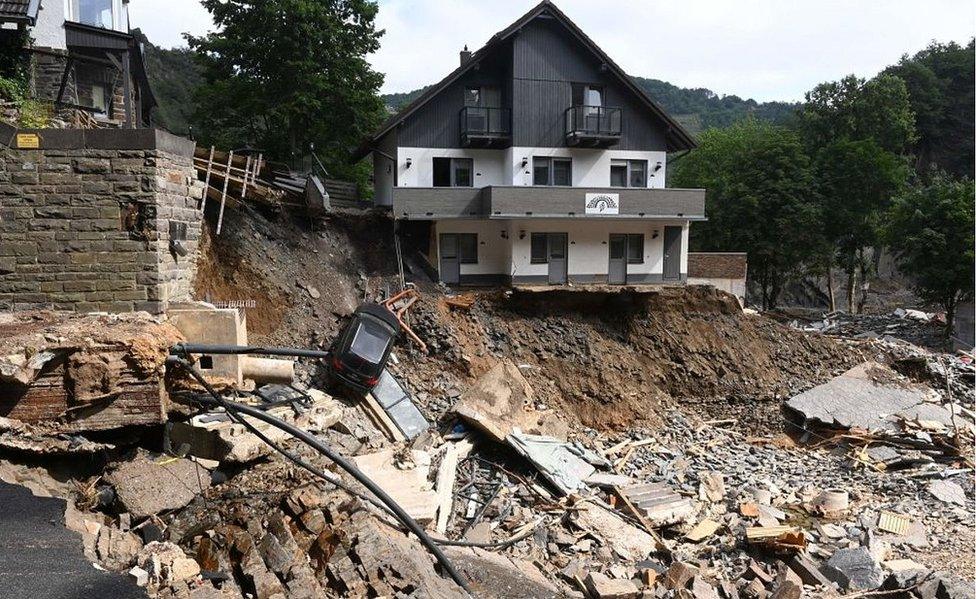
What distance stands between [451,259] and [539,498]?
10.5 meters

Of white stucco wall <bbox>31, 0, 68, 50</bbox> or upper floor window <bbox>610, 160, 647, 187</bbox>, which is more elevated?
white stucco wall <bbox>31, 0, 68, 50</bbox>

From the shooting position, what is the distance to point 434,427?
14391 mm

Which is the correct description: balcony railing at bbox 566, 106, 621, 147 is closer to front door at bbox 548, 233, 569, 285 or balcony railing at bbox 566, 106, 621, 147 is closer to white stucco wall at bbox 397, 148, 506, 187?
white stucco wall at bbox 397, 148, 506, 187

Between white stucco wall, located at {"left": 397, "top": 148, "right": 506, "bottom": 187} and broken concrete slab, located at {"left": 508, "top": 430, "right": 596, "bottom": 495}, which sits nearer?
broken concrete slab, located at {"left": 508, "top": 430, "right": 596, "bottom": 495}

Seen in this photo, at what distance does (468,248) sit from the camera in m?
21.0

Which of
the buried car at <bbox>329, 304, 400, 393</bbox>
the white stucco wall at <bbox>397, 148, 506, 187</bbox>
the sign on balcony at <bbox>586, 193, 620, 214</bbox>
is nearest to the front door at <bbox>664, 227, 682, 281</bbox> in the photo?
the sign on balcony at <bbox>586, 193, 620, 214</bbox>

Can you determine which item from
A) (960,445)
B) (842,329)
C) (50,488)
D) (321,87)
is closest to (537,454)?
(50,488)

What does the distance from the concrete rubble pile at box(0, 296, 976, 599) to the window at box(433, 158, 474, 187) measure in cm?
685

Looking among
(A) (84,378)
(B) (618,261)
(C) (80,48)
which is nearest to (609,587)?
(A) (84,378)

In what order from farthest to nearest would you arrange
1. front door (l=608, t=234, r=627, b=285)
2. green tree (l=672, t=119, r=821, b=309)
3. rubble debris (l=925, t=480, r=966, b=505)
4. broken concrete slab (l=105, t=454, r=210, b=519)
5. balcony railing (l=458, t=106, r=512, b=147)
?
green tree (l=672, t=119, r=821, b=309)
front door (l=608, t=234, r=627, b=285)
balcony railing (l=458, t=106, r=512, b=147)
rubble debris (l=925, t=480, r=966, b=505)
broken concrete slab (l=105, t=454, r=210, b=519)

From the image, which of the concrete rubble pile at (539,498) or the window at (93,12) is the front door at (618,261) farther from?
the window at (93,12)

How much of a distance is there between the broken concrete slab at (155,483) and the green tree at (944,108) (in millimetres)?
54653

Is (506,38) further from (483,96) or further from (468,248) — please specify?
(468,248)

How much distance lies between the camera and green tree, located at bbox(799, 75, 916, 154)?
129 feet
